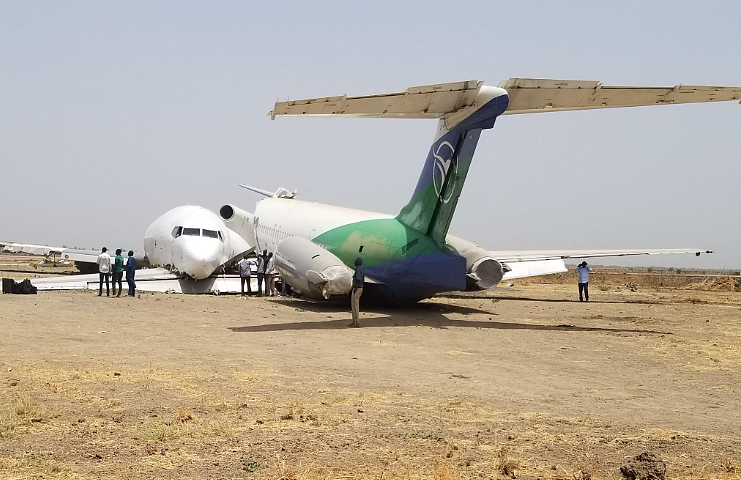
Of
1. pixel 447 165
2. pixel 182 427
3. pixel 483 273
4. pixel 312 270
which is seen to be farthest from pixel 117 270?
pixel 182 427

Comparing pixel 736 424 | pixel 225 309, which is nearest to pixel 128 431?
pixel 736 424

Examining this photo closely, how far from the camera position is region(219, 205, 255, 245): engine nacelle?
1172 inches

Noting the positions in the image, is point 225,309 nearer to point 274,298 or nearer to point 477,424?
point 274,298

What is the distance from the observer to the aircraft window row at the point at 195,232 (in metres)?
25.0

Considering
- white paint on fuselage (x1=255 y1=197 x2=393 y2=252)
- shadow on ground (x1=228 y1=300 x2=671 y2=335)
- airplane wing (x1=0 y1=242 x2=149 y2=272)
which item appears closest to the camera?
shadow on ground (x1=228 y1=300 x2=671 y2=335)

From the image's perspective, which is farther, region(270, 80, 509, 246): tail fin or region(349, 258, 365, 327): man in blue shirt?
region(349, 258, 365, 327): man in blue shirt

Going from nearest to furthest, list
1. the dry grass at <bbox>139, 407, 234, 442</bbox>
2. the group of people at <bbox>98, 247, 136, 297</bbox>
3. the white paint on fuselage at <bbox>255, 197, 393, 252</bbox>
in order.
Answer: the dry grass at <bbox>139, 407, 234, 442</bbox>, the group of people at <bbox>98, 247, 136, 297</bbox>, the white paint on fuselage at <bbox>255, 197, 393, 252</bbox>

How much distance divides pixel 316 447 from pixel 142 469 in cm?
127

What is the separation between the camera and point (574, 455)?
5.53m

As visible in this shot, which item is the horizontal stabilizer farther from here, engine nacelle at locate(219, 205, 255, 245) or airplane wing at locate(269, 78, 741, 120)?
engine nacelle at locate(219, 205, 255, 245)

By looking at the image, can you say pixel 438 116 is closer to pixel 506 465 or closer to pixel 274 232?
pixel 506 465

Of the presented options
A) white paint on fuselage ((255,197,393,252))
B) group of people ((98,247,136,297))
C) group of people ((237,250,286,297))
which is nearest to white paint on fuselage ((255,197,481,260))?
white paint on fuselage ((255,197,393,252))

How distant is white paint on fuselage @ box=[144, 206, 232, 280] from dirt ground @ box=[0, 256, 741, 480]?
28.2 feet

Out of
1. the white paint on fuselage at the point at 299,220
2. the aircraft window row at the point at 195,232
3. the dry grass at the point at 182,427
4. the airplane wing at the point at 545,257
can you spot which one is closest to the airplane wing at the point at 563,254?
the airplane wing at the point at 545,257
